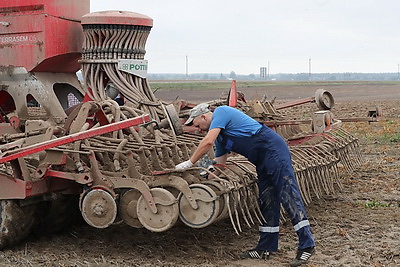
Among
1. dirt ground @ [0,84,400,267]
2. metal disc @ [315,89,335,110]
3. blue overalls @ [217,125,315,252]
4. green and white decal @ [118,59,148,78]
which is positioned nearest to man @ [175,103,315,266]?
blue overalls @ [217,125,315,252]

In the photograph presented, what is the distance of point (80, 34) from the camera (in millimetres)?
7551

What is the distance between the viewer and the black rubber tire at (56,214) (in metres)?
6.37

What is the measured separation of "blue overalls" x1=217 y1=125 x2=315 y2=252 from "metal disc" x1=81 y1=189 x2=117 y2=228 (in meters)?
1.03

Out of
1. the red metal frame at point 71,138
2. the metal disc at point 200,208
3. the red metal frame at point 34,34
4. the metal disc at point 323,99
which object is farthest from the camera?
the metal disc at point 323,99

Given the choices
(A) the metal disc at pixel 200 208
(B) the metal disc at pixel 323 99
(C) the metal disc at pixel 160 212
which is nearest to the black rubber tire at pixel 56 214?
(C) the metal disc at pixel 160 212

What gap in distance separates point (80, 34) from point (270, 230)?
317cm

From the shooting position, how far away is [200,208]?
17.7ft

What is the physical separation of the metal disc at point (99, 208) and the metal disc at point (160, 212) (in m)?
0.25

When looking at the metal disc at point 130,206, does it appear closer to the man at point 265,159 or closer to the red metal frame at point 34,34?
the man at point 265,159

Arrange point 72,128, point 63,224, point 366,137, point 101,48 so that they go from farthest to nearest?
point 366,137, point 101,48, point 63,224, point 72,128

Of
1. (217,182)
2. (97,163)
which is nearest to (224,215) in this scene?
(217,182)

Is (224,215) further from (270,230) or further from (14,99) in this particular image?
(14,99)

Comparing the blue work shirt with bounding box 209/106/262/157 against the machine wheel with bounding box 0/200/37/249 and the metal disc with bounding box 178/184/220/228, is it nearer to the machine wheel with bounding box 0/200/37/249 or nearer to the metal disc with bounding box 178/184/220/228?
the metal disc with bounding box 178/184/220/228

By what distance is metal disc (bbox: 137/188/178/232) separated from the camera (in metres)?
5.39
